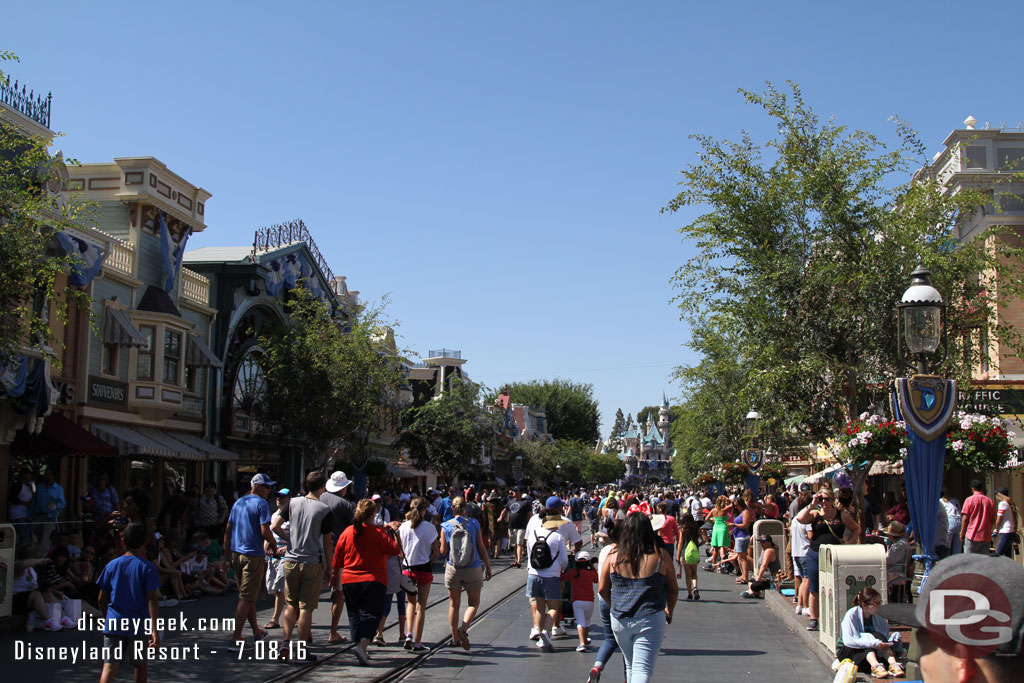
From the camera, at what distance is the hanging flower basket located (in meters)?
14.1

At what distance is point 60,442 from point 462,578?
1340cm

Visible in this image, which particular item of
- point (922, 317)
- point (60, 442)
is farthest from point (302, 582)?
point (60, 442)

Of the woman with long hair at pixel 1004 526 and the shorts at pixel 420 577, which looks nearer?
the shorts at pixel 420 577

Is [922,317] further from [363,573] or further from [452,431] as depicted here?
[452,431]

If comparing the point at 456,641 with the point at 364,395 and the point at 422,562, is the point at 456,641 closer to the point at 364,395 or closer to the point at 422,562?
the point at 422,562

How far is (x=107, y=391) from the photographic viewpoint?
2402 centimetres

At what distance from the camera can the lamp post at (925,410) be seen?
9.56m

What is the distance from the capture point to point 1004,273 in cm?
1777

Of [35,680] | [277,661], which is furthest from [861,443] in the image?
[35,680]

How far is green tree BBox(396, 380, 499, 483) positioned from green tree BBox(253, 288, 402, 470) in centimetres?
1137

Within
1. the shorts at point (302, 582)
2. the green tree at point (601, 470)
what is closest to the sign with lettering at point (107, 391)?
the shorts at point (302, 582)

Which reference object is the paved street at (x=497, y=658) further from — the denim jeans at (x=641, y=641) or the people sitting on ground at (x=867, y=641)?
the denim jeans at (x=641, y=641)

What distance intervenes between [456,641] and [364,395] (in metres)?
21.1

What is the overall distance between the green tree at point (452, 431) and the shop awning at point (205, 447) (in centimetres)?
1498
